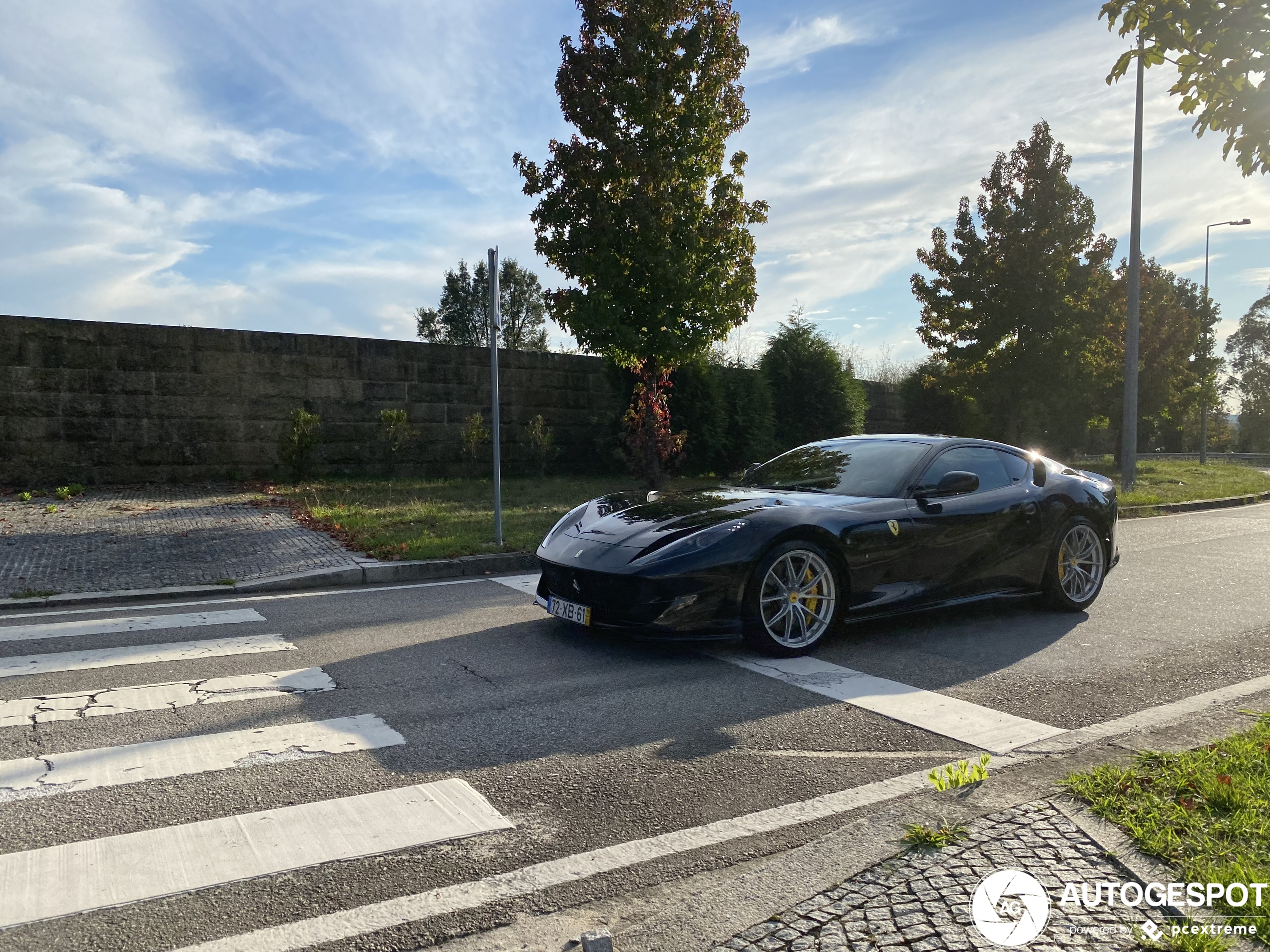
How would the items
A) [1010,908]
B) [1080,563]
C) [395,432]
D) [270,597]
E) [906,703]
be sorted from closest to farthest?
[1010,908] < [906,703] < [1080,563] < [270,597] < [395,432]

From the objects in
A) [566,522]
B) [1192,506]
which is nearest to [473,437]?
[566,522]

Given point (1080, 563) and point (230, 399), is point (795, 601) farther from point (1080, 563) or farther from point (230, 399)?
point (230, 399)

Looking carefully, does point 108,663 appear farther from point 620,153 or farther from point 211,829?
point 620,153

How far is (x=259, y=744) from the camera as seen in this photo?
154 inches

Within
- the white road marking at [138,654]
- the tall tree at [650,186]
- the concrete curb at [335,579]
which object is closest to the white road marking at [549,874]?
the white road marking at [138,654]

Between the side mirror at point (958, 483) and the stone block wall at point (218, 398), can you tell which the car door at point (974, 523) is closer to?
the side mirror at point (958, 483)

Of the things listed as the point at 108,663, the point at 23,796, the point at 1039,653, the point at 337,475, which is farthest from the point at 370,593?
the point at 337,475

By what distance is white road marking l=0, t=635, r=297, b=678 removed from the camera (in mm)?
5113

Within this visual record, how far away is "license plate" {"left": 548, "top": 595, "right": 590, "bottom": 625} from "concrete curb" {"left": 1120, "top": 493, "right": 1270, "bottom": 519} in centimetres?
1201

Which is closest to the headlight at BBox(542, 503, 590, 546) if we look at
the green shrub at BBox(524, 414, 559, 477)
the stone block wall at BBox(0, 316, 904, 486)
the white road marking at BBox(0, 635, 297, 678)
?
the white road marking at BBox(0, 635, 297, 678)

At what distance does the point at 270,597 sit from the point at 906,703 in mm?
5115

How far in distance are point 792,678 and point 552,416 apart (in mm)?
12147

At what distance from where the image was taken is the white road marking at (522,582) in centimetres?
763

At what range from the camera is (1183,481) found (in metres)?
21.1
